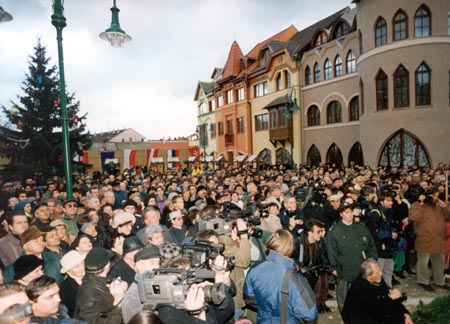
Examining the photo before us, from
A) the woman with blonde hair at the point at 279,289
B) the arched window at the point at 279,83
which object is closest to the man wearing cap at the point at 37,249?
the woman with blonde hair at the point at 279,289

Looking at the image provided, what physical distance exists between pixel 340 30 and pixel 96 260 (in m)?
24.3

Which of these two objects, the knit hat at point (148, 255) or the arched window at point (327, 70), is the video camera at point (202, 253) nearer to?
the knit hat at point (148, 255)

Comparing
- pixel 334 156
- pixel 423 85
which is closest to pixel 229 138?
pixel 334 156

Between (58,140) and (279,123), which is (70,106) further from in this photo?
(279,123)

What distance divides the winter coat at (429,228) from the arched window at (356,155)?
15.1m

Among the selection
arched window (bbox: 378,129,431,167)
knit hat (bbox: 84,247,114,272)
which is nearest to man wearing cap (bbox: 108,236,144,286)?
knit hat (bbox: 84,247,114,272)

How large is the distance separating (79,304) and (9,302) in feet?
2.35

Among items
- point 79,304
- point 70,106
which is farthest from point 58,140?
point 79,304

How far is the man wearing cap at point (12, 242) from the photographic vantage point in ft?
15.3

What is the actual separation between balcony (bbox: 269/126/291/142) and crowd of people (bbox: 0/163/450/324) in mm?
17966

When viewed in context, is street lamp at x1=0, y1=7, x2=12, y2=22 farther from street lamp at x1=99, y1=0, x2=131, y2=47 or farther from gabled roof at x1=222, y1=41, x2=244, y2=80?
gabled roof at x1=222, y1=41, x2=244, y2=80

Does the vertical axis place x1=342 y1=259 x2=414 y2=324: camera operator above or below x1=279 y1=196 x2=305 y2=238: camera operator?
below

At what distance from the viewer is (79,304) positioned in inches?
112

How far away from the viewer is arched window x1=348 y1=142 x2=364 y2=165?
67.5 feet
